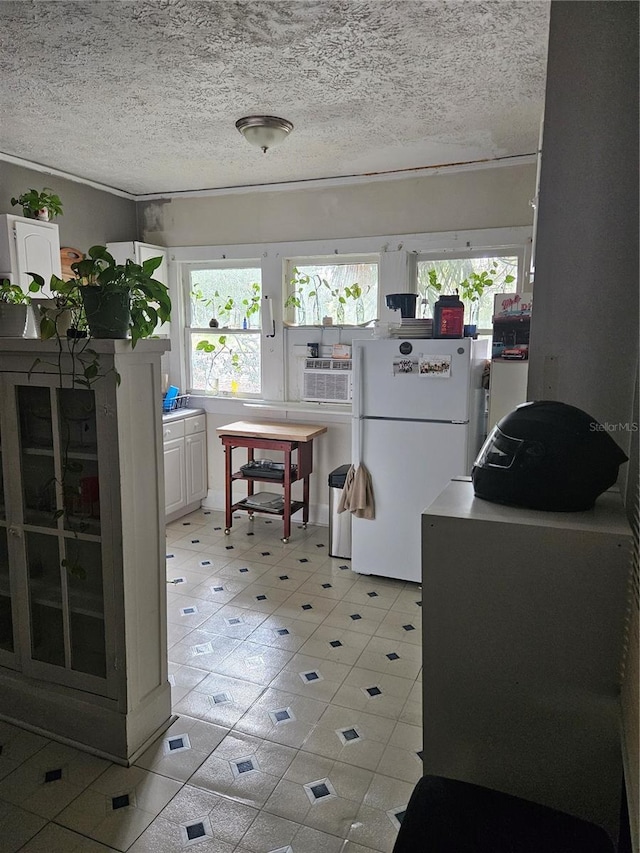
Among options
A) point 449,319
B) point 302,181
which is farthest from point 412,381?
point 302,181

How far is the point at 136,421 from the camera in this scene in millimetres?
2070

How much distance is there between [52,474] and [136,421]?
1.39 feet

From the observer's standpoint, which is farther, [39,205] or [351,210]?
[351,210]

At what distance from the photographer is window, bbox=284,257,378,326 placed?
177 inches

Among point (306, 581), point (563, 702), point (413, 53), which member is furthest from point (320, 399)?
point (563, 702)

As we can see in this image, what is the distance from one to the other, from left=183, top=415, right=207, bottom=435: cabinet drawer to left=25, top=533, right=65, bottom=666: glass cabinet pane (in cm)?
260

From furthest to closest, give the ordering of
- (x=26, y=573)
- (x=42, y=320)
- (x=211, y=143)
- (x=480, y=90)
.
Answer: (x=211, y=143), (x=480, y=90), (x=26, y=573), (x=42, y=320)

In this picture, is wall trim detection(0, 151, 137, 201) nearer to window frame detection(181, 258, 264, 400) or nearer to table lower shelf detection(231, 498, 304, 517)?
window frame detection(181, 258, 264, 400)

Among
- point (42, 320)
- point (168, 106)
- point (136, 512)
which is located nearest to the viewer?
point (42, 320)

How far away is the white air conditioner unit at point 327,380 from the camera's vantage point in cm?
459

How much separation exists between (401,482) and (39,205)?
287 centimetres

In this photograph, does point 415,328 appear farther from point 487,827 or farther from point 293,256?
point 487,827

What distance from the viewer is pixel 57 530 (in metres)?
2.15

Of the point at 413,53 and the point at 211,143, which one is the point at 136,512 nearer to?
the point at 413,53
